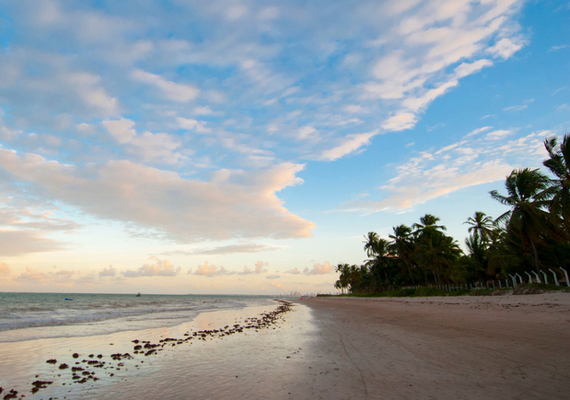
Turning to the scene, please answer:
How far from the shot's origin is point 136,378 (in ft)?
26.9

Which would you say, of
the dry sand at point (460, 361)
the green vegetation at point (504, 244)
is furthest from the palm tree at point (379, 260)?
the dry sand at point (460, 361)

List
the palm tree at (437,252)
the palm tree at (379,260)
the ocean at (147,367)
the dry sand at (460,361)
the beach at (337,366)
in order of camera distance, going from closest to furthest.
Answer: the dry sand at (460,361) → the beach at (337,366) → the ocean at (147,367) → the palm tree at (437,252) → the palm tree at (379,260)

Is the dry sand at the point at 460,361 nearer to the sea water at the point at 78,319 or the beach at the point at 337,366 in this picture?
the beach at the point at 337,366

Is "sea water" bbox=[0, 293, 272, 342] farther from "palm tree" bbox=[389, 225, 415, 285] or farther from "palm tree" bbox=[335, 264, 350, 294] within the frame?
"palm tree" bbox=[335, 264, 350, 294]

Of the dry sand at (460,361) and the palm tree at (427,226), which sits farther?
the palm tree at (427,226)

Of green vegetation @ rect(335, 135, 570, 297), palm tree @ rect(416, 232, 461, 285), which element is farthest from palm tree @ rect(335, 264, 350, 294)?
palm tree @ rect(416, 232, 461, 285)

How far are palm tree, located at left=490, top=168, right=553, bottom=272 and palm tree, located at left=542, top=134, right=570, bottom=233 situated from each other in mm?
1537

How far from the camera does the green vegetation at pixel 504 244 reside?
93.1ft

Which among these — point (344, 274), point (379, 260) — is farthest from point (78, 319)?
point (344, 274)

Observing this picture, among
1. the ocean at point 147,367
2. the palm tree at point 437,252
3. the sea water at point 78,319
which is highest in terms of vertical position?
the palm tree at point 437,252

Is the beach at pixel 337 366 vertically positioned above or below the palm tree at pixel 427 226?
below

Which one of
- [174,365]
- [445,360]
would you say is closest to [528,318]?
[445,360]

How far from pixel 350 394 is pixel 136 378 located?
5.71 metres

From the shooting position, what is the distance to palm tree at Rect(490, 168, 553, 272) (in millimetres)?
30141
